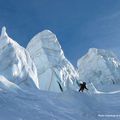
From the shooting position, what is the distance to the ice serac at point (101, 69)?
115 metres

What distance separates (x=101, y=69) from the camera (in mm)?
116000

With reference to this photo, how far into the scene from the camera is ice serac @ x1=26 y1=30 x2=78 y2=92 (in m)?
68.0

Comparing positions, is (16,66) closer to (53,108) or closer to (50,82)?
(50,82)

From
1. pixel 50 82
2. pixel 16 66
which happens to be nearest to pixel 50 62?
pixel 50 82

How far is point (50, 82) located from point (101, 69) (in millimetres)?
52318

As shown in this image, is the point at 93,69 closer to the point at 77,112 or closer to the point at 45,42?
the point at 45,42

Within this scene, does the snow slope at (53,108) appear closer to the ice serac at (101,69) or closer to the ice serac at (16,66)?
the ice serac at (16,66)

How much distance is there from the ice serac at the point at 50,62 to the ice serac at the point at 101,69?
38373mm

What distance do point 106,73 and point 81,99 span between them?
3691 inches

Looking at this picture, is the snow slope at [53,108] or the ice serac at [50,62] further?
the ice serac at [50,62]

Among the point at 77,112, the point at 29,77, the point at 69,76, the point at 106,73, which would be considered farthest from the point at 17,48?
the point at 106,73

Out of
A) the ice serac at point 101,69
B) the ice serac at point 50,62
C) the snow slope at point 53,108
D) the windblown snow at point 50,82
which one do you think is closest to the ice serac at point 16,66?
the windblown snow at point 50,82

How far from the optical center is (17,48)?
167 ft

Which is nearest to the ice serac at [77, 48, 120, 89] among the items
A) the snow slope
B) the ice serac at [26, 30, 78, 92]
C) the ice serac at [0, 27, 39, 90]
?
the ice serac at [26, 30, 78, 92]
